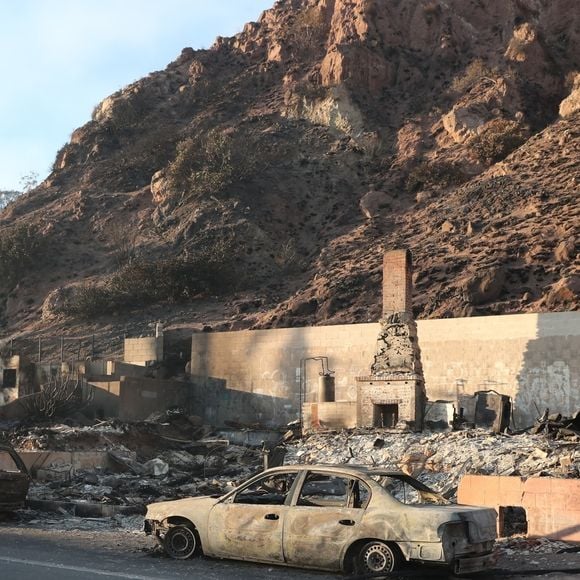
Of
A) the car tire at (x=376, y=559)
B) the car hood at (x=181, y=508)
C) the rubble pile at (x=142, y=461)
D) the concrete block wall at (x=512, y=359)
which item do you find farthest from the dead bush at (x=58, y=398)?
the car tire at (x=376, y=559)

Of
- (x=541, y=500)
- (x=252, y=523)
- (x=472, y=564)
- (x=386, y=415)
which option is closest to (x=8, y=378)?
(x=386, y=415)

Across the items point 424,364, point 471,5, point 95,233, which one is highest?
point 471,5

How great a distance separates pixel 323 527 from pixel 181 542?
1999mm

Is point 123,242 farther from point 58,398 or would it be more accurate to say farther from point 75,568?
point 75,568

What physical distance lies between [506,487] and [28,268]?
47347 mm

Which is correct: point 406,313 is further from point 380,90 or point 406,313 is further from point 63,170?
point 63,170

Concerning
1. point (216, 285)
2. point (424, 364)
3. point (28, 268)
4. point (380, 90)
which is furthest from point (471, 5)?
point (424, 364)

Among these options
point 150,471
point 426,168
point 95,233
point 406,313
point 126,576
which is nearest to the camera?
point 126,576

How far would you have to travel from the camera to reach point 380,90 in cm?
6059

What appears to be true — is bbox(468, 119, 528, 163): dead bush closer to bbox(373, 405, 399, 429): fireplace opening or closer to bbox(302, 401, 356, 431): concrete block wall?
bbox(302, 401, 356, 431): concrete block wall

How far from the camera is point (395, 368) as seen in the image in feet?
86.4

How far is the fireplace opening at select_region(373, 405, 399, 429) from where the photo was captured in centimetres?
2631

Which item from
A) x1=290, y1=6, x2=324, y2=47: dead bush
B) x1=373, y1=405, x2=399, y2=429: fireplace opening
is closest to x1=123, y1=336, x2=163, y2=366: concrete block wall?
x1=373, y1=405, x2=399, y2=429: fireplace opening

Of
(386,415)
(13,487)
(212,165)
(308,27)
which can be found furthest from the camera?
(308,27)
